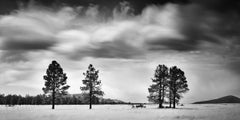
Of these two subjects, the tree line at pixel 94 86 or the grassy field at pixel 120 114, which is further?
the tree line at pixel 94 86

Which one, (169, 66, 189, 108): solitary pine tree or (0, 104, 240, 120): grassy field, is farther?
(169, 66, 189, 108): solitary pine tree

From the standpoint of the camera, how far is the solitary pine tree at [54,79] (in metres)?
47.5

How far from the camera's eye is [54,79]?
47906 millimetres

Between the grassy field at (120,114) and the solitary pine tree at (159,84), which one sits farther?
the solitary pine tree at (159,84)

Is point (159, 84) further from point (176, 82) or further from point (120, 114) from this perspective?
point (120, 114)

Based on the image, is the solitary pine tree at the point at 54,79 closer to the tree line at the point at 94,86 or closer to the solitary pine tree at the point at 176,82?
the tree line at the point at 94,86

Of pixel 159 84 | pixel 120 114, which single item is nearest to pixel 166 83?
pixel 159 84

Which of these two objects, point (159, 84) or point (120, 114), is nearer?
point (120, 114)

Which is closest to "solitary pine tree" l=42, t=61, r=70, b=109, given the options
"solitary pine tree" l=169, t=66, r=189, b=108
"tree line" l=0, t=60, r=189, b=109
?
"tree line" l=0, t=60, r=189, b=109

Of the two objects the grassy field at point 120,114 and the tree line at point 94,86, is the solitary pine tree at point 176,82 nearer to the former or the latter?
the tree line at point 94,86

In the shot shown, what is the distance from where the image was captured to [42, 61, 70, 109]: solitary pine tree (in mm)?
47500

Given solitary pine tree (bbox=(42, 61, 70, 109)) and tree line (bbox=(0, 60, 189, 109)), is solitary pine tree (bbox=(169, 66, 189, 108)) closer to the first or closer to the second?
tree line (bbox=(0, 60, 189, 109))

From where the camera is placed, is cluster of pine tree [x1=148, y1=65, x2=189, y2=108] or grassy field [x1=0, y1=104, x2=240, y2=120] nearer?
grassy field [x1=0, y1=104, x2=240, y2=120]

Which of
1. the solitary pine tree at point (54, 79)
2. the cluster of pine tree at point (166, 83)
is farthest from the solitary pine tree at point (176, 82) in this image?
the solitary pine tree at point (54, 79)
